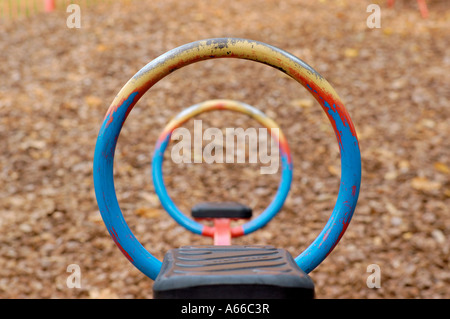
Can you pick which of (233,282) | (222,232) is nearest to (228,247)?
(233,282)

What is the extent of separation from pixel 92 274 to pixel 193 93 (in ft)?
6.93

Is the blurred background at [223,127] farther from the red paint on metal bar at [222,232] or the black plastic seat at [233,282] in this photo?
the black plastic seat at [233,282]

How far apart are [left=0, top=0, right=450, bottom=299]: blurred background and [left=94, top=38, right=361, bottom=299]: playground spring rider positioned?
4.81 ft

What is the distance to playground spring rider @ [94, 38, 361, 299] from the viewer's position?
0.71m

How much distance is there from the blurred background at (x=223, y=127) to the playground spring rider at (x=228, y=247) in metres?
1.47

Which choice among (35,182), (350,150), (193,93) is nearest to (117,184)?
(35,182)

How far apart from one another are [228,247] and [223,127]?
2800mm

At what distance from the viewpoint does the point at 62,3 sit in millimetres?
5977

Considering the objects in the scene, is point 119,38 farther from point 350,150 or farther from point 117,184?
point 350,150

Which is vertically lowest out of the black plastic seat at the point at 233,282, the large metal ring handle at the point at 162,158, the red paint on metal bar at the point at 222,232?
the red paint on metal bar at the point at 222,232

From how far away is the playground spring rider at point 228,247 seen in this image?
71 centimetres

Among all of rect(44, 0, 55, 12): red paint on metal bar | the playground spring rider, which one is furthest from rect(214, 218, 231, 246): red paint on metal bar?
rect(44, 0, 55, 12): red paint on metal bar

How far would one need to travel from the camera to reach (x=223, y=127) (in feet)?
12.2

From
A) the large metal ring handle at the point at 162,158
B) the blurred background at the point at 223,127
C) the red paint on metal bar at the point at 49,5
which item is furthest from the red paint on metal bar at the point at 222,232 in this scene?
the red paint on metal bar at the point at 49,5
